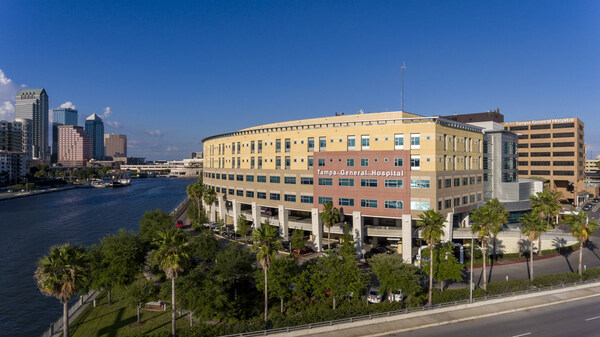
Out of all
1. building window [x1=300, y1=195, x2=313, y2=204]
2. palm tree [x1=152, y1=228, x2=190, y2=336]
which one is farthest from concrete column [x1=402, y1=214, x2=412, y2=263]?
palm tree [x1=152, y1=228, x2=190, y2=336]

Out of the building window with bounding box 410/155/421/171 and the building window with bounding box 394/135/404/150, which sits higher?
the building window with bounding box 394/135/404/150

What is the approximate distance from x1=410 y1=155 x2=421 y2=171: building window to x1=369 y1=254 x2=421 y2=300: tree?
2372 cm

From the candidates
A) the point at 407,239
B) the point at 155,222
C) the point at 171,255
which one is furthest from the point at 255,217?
the point at 171,255

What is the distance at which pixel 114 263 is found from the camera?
43125 mm

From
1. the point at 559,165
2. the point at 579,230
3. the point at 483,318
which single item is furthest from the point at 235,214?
the point at 559,165

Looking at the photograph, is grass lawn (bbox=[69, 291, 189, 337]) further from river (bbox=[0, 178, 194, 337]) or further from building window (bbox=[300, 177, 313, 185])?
building window (bbox=[300, 177, 313, 185])

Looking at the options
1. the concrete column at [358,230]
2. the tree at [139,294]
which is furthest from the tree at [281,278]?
the concrete column at [358,230]

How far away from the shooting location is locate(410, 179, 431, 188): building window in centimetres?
5831

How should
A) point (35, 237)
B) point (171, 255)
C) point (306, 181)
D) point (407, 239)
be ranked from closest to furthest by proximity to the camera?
point (171, 255), point (407, 239), point (306, 181), point (35, 237)

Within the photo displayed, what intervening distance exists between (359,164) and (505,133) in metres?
43.9

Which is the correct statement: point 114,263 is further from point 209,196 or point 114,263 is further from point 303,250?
point 209,196

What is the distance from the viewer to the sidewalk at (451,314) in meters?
31.7

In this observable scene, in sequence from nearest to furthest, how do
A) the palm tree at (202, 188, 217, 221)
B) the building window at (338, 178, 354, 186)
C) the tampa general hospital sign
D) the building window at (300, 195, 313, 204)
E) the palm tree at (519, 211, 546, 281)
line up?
the palm tree at (519, 211, 546, 281) → the tampa general hospital sign → the building window at (338, 178, 354, 186) → the building window at (300, 195, 313, 204) → the palm tree at (202, 188, 217, 221)

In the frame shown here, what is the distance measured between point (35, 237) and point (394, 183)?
9547cm
